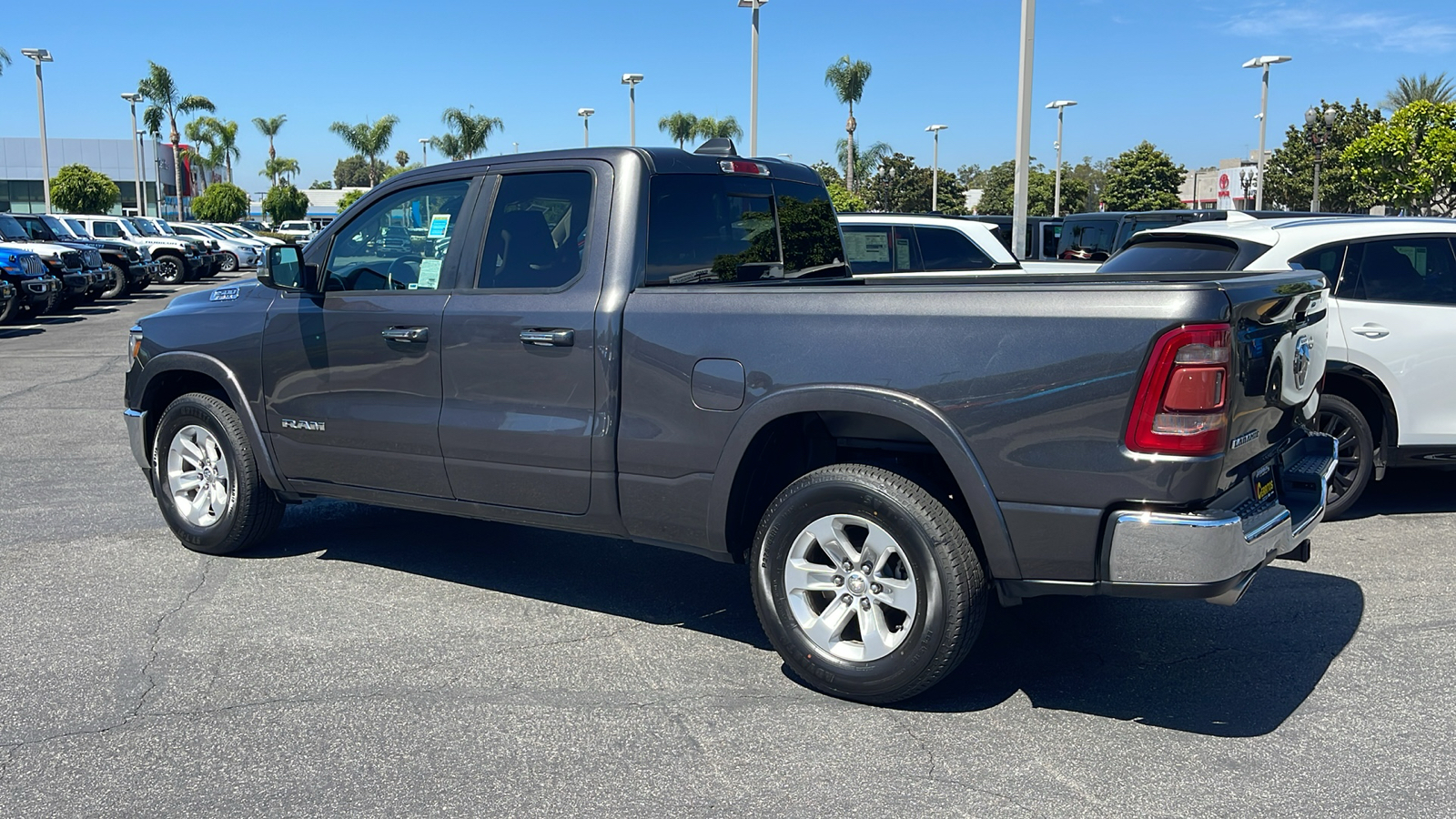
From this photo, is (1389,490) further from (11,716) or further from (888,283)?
(11,716)

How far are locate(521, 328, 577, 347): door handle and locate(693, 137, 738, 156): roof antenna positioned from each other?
1151 mm

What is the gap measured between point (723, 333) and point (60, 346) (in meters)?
15.4

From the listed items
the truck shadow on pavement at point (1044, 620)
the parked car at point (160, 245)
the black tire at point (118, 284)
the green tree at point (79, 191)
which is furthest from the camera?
the green tree at point (79, 191)

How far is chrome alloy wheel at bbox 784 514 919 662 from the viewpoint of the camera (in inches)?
163

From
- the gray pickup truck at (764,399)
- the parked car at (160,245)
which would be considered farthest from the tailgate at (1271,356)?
the parked car at (160,245)

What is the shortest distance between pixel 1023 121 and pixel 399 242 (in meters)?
12.1

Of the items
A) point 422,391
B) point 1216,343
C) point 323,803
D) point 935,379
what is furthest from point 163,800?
point 1216,343

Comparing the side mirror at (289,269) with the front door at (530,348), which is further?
the side mirror at (289,269)

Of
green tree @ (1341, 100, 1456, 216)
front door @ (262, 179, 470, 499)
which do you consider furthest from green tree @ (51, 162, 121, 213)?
front door @ (262, 179, 470, 499)

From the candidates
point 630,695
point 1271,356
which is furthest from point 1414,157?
point 630,695

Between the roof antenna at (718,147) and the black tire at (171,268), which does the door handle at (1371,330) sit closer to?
the roof antenna at (718,147)

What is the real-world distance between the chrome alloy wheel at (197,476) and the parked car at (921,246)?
623 centimetres

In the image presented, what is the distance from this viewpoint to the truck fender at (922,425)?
389cm

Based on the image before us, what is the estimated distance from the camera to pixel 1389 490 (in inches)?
302
